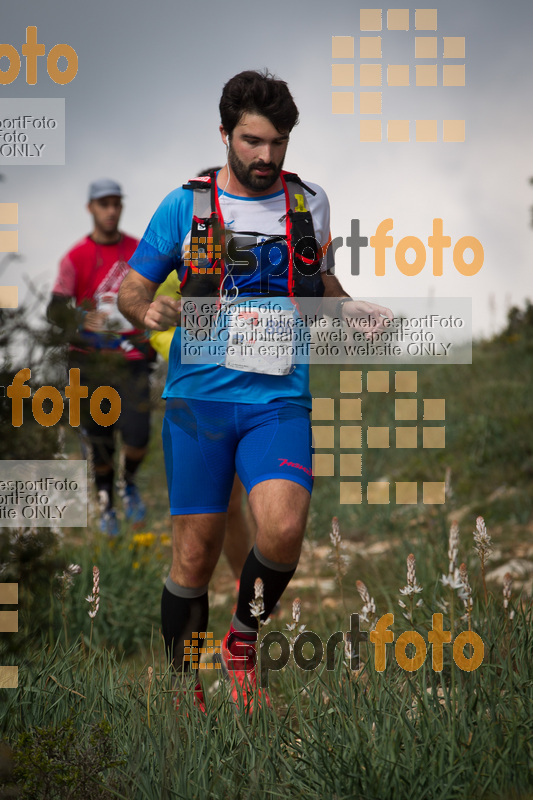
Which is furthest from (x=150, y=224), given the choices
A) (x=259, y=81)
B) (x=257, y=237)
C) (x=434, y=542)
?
(x=434, y=542)

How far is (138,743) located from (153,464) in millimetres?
7873

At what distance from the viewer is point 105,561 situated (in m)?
4.72

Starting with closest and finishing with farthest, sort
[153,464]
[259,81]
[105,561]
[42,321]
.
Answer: [42,321] < [259,81] < [105,561] < [153,464]

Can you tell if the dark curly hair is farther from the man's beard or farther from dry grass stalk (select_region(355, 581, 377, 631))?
dry grass stalk (select_region(355, 581, 377, 631))

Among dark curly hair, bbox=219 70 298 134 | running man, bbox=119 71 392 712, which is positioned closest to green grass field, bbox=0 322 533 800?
running man, bbox=119 71 392 712

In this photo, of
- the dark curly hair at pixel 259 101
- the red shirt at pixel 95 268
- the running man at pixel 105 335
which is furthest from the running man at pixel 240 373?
the red shirt at pixel 95 268

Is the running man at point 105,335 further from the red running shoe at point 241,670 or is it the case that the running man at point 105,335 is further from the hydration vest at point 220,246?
the red running shoe at point 241,670

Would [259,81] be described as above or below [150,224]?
above

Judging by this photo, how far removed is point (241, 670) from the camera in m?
2.95

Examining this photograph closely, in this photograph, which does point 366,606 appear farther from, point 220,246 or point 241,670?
point 220,246

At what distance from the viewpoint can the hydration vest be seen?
300cm

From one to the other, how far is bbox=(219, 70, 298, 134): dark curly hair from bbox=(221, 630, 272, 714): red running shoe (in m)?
1.90

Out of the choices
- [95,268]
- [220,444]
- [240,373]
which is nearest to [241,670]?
[220,444]

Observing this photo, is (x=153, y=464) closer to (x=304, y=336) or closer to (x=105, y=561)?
(x=105, y=561)
